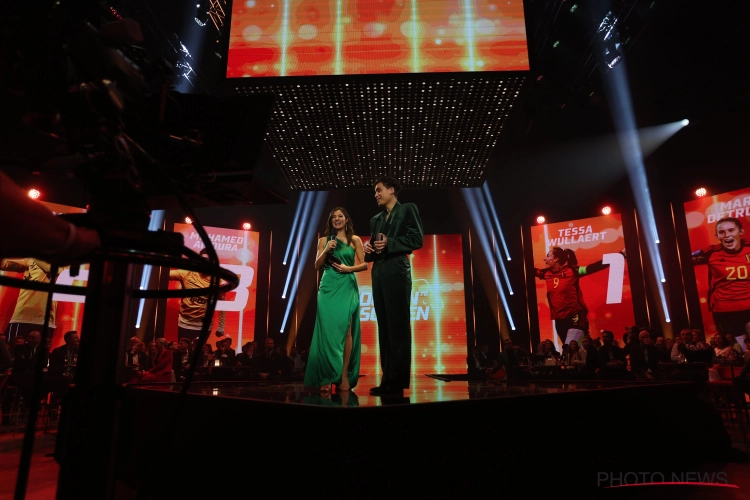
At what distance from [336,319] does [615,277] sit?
9.55 m

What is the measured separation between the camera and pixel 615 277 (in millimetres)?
10992

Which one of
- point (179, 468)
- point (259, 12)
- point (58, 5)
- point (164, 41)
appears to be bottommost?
point (179, 468)

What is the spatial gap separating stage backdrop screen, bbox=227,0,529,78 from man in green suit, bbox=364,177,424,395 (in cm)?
179

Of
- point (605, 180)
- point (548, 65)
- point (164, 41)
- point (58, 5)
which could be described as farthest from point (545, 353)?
point (58, 5)

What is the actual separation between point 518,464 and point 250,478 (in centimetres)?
125

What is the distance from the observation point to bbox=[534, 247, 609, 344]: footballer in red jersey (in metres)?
11.3

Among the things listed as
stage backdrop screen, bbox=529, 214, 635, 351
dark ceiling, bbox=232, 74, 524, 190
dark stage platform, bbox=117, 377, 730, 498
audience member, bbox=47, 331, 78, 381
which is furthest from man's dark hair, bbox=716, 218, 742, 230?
audience member, bbox=47, 331, 78, 381

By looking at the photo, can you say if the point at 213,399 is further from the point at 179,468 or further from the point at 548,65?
the point at 548,65

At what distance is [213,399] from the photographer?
2.34m

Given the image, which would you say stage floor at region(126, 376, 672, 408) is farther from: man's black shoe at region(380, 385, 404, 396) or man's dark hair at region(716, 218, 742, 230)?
man's dark hair at region(716, 218, 742, 230)

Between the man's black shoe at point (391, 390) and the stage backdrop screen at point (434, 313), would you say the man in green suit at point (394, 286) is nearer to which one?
the man's black shoe at point (391, 390)

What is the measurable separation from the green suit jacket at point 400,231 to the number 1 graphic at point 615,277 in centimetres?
943

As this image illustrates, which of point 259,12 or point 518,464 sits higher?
point 259,12

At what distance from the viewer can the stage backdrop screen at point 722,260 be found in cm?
894
